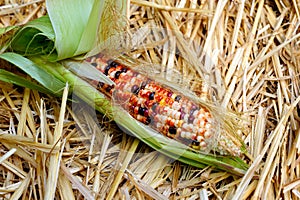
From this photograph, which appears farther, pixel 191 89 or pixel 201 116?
pixel 191 89

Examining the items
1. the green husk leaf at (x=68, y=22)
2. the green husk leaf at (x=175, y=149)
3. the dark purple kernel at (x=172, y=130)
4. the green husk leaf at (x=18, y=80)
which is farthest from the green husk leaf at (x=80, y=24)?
the dark purple kernel at (x=172, y=130)

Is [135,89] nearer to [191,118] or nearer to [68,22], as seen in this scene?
[191,118]

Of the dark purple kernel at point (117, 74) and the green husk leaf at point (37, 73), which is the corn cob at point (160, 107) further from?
the green husk leaf at point (37, 73)

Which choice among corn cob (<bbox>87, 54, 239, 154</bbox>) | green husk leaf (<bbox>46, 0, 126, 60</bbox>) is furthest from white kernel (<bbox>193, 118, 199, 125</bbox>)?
green husk leaf (<bbox>46, 0, 126, 60</bbox>)

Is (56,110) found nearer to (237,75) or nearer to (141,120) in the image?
(141,120)

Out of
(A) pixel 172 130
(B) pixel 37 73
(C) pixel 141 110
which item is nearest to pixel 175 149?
(A) pixel 172 130

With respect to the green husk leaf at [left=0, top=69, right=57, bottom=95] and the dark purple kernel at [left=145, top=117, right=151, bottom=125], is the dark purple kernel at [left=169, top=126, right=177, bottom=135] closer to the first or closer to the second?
the dark purple kernel at [left=145, top=117, right=151, bottom=125]

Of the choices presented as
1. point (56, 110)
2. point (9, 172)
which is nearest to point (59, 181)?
point (9, 172)
